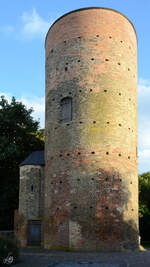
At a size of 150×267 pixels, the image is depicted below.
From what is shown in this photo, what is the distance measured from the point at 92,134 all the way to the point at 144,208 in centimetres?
1165

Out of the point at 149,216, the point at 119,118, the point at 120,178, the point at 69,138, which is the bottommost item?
the point at 149,216

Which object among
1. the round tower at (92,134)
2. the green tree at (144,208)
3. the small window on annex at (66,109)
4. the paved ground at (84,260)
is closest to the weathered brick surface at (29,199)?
the round tower at (92,134)

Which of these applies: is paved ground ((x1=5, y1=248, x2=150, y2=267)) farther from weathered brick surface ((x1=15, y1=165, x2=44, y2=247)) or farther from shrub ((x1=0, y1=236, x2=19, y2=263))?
weathered brick surface ((x1=15, y1=165, x2=44, y2=247))

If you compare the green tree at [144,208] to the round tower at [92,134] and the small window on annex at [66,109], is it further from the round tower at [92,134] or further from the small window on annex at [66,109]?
the small window on annex at [66,109]

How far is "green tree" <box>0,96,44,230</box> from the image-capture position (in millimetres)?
23312

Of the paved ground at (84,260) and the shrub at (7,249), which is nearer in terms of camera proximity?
the shrub at (7,249)

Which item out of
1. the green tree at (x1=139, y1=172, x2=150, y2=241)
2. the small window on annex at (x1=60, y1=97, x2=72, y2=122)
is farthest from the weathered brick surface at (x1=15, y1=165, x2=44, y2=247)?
the green tree at (x1=139, y1=172, x2=150, y2=241)

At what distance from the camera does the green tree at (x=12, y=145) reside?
76.5ft

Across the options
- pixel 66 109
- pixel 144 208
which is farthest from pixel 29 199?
pixel 144 208

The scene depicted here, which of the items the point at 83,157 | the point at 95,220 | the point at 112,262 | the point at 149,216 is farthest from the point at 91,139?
the point at 149,216

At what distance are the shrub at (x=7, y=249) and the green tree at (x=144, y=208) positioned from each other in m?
14.3

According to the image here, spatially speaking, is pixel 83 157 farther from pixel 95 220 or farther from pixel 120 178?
pixel 95 220

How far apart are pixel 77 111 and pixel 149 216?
12747mm

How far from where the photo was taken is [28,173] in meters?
18.4
